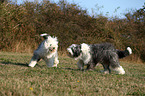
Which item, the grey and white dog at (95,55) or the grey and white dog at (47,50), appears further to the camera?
the grey and white dog at (47,50)

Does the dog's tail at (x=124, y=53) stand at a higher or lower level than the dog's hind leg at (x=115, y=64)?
higher

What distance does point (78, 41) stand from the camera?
15492mm

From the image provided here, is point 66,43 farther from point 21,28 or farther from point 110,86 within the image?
point 110,86

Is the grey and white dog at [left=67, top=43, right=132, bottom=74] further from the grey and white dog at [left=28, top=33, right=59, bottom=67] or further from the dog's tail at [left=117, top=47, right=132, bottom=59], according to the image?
the grey and white dog at [left=28, top=33, right=59, bottom=67]

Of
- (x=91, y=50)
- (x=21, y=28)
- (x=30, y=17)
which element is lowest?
(x=91, y=50)

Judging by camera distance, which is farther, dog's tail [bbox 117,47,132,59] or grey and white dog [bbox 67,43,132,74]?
dog's tail [bbox 117,47,132,59]

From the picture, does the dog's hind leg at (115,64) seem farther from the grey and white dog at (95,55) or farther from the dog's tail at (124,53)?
the dog's tail at (124,53)

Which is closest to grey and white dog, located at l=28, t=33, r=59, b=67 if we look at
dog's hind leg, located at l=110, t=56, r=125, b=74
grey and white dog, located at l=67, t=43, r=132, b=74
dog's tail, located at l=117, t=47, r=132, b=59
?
grey and white dog, located at l=67, t=43, r=132, b=74

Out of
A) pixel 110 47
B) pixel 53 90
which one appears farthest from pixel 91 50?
pixel 53 90

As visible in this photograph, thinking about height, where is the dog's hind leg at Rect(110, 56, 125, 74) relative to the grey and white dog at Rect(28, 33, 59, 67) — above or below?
below

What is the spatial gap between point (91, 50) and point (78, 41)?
Answer: 8.95m

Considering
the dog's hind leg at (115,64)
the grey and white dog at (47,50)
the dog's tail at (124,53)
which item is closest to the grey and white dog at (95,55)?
the dog's hind leg at (115,64)

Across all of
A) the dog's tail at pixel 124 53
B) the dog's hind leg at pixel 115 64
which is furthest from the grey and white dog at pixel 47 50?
the dog's tail at pixel 124 53

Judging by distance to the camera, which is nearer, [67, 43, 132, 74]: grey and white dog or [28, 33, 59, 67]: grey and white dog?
[67, 43, 132, 74]: grey and white dog
